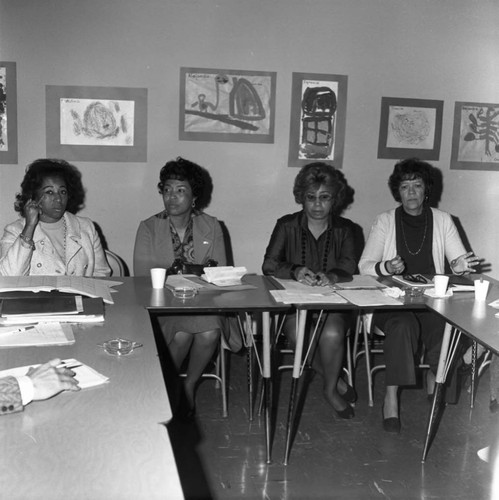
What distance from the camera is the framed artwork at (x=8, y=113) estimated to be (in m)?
4.34

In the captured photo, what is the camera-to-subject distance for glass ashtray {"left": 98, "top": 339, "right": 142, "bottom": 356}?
7.16 ft

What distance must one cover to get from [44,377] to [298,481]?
1.54 m

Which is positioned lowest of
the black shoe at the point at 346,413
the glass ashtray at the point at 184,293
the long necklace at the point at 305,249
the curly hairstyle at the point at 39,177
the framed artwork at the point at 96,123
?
the black shoe at the point at 346,413

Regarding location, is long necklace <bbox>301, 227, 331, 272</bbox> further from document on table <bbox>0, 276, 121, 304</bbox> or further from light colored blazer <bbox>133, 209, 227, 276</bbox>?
document on table <bbox>0, 276, 121, 304</bbox>

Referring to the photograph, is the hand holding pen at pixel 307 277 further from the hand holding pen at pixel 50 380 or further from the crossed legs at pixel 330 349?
the hand holding pen at pixel 50 380

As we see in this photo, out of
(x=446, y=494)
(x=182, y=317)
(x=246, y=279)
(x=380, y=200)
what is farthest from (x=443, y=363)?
(x=380, y=200)

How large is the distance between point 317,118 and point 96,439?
352 cm

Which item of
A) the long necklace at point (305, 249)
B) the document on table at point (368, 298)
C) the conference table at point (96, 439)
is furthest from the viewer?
the long necklace at point (305, 249)

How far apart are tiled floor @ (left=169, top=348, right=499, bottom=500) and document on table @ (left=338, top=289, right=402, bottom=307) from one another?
0.75 metres

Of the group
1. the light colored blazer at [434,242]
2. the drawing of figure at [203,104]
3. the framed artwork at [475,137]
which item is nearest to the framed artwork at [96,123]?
the drawing of figure at [203,104]

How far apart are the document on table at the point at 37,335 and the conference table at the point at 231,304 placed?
0.52 metres

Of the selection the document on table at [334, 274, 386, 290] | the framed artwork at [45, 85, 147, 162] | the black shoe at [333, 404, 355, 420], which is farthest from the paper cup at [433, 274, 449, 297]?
the framed artwork at [45, 85, 147, 162]

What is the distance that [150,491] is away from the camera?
4.30 feet

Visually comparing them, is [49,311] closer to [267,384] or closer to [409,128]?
[267,384]
